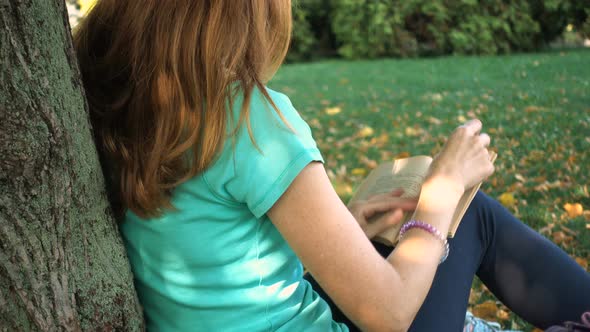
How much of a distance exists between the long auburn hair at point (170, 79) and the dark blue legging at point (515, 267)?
0.63 meters

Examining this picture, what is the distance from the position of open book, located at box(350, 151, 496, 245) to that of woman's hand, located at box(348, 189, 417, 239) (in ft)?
0.04

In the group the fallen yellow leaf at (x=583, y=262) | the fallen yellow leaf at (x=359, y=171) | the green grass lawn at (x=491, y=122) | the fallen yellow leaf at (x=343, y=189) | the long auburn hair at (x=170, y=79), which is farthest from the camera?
the fallen yellow leaf at (x=359, y=171)

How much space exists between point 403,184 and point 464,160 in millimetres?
232

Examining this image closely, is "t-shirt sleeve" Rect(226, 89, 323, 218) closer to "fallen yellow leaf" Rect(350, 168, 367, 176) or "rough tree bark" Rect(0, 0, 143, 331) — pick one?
"rough tree bark" Rect(0, 0, 143, 331)

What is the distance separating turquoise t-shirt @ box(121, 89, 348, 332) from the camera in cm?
112

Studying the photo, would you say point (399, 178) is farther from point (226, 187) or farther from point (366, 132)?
point (366, 132)

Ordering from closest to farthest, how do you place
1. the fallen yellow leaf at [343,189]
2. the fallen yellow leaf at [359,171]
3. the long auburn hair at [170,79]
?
the long auburn hair at [170,79], the fallen yellow leaf at [343,189], the fallen yellow leaf at [359,171]

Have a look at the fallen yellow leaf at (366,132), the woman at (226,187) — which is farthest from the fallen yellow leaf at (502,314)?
the fallen yellow leaf at (366,132)

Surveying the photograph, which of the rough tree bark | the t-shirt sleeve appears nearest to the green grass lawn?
the t-shirt sleeve

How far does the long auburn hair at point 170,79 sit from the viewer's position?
1153mm

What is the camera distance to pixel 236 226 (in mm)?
1208

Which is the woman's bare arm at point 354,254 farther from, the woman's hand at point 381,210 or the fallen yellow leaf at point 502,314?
the fallen yellow leaf at point 502,314

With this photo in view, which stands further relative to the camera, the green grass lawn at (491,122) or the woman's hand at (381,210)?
the green grass lawn at (491,122)

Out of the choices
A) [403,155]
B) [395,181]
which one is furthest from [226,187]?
[403,155]
